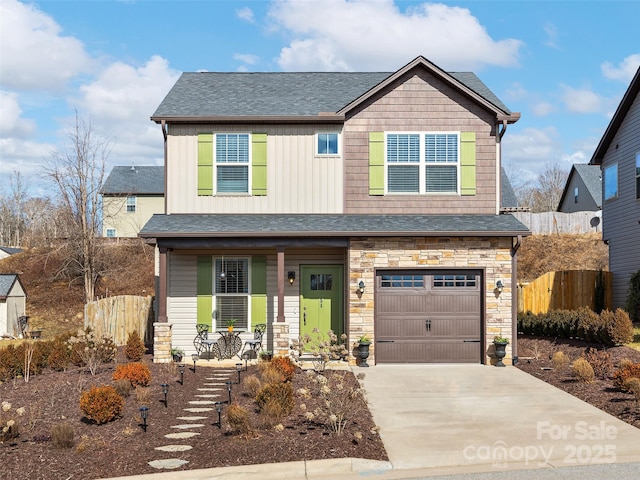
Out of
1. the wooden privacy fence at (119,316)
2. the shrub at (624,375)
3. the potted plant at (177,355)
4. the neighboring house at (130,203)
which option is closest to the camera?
the shrub at (624,375)

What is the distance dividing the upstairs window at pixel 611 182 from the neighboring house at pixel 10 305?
901 inches

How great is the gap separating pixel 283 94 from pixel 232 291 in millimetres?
5717

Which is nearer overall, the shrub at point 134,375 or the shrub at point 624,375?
the shrub at point 624,375

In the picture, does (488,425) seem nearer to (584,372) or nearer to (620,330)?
(584,372)

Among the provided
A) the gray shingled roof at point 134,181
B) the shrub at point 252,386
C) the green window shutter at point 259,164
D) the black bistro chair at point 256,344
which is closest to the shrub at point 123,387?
the shrub at point 252,386

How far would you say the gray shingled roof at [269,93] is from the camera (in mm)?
17000

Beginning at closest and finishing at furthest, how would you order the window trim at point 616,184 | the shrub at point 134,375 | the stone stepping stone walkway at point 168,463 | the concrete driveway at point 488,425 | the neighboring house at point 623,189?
the stone stepping stone walkway at point 168,463
the concrete driveway at point 488,425
the shrub at point 134,375
the neighboring house at point 623,189
the window trim at point 616,184

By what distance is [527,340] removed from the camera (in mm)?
19000

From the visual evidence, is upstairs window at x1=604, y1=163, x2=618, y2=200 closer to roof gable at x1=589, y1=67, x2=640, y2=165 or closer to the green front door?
roof gable at x1=589, y1=67, x2=640, y2=165

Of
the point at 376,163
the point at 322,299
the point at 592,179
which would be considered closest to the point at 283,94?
the point at 376,163

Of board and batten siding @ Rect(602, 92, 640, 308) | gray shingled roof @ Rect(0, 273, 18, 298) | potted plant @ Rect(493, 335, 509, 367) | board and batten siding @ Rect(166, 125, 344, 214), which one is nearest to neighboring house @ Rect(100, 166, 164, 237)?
gray shingled roof @ Rect(0, 273, 18, 298)

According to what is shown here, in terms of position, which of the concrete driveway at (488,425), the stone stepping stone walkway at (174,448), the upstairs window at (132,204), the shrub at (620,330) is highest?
the upstairs window at (132,204)

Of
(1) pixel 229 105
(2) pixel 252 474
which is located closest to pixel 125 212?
(1) pixel 229 105

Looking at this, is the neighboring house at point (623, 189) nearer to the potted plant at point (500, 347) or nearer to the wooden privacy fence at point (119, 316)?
the potted plant at point (500, 347)
